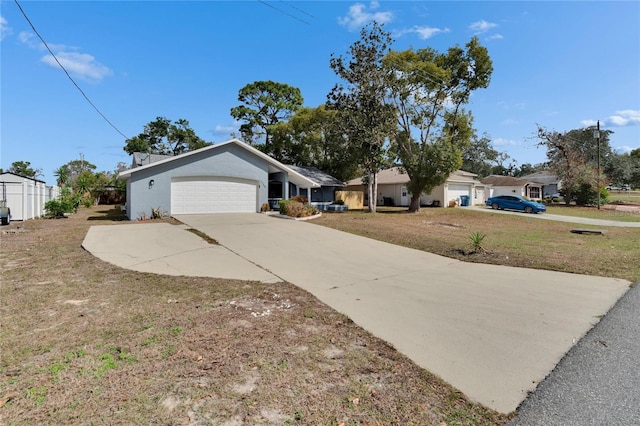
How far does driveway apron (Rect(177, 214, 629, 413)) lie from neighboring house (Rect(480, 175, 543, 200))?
35.8 metres

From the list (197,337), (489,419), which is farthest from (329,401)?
(197,337)

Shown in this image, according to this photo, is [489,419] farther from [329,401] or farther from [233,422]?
[233,422]

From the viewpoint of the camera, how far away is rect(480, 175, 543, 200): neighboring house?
38656 millimetres

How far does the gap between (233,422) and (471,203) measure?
3400 cm

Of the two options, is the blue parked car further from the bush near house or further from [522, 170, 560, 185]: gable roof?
[522, 170, 560, 185]: gable roof

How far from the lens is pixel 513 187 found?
3872cm

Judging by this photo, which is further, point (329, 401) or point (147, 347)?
point (147, 347)

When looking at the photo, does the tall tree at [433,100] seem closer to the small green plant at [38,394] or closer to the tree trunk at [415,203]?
the tree trunk at [415,203]

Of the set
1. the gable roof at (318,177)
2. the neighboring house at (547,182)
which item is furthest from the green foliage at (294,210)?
the neighboring house at (547,182)

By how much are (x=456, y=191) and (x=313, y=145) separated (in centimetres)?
1482

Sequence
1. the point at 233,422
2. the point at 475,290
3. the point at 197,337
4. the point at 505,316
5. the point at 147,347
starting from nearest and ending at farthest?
the point at 233,422 < the point at 147,347 < the point at 197,337 < the point at 505,316 < the point at 475,290

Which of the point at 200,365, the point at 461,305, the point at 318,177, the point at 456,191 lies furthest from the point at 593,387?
the point at 456,191

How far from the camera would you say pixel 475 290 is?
19.5 feet

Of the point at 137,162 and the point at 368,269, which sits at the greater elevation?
the point at 137,162
